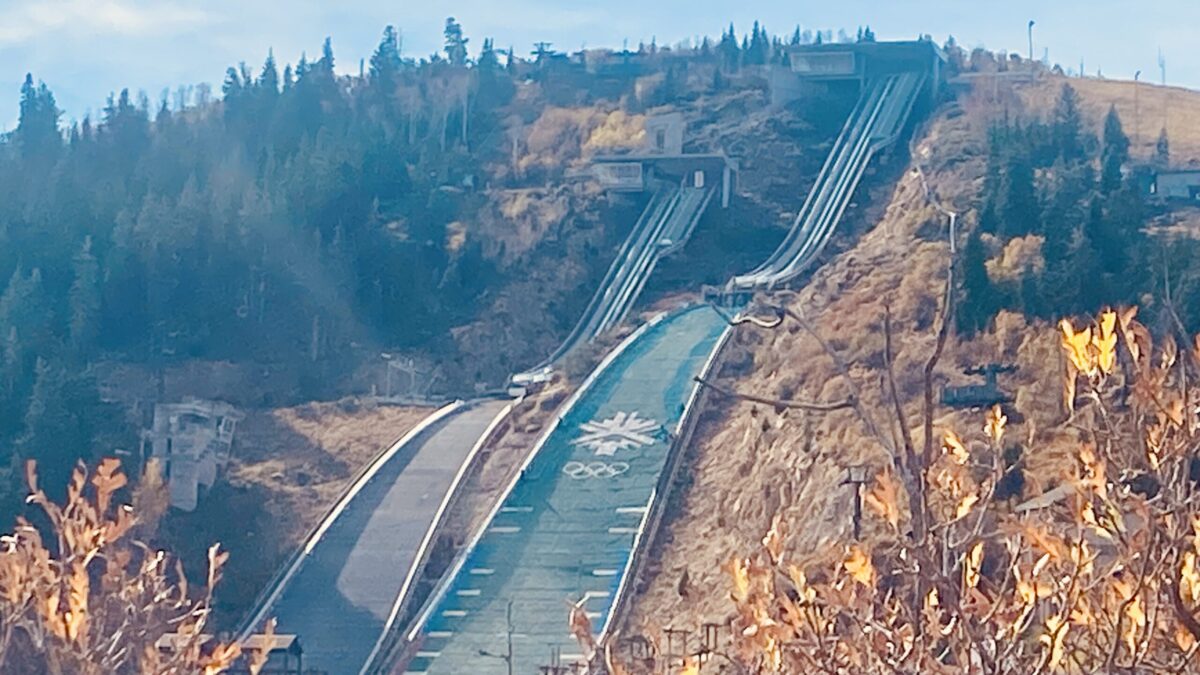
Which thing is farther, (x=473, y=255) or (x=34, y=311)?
(x=473, y=255)

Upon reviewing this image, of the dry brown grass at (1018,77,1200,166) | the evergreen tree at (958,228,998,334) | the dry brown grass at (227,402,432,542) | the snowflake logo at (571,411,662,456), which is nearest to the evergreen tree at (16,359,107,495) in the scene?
the dry brown grass at (227,402,432,542)

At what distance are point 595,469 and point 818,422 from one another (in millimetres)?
3669

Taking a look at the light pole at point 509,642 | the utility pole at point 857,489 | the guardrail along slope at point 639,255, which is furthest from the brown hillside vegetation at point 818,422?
the guardrail along slope at point 639,255

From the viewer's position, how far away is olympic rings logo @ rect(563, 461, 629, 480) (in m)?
29.3

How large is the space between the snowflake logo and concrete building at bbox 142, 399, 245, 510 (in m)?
6.04

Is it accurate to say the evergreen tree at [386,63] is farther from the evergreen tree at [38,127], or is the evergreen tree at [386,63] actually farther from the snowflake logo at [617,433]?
the snowflake logo at [617,433]

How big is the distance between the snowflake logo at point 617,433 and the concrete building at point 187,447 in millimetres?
6044

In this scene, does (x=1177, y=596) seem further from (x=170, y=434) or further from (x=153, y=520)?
(x=170, y=434)

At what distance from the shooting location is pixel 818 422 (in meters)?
28.2

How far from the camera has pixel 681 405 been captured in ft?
104

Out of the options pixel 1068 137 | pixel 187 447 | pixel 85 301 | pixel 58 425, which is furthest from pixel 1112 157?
pixel 58 425

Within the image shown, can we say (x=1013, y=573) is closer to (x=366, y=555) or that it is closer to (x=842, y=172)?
(x=366, y=555)

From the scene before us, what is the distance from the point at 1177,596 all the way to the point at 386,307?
39232mm

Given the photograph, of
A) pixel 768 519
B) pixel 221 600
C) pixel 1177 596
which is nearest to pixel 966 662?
pixel 1177 596
